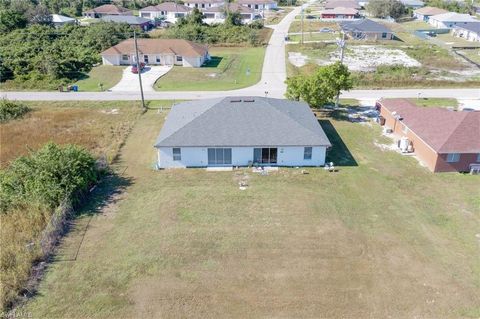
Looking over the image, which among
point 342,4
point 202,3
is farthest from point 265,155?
point 202,3

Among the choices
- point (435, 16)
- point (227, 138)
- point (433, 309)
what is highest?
point (435, 16)

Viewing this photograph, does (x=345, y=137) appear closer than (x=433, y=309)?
No

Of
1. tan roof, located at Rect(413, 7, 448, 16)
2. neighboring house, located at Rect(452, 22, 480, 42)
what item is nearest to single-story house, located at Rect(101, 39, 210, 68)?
neighboring house, located at Rect(452, 22, 480, 42)

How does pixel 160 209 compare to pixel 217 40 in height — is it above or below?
below

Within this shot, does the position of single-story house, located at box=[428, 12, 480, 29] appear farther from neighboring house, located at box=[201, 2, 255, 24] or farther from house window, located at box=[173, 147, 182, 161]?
house window, located at box=[173, 147, 182, 161]

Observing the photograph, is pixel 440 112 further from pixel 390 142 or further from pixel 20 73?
pixel 20 73

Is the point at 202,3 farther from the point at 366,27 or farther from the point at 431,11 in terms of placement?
the point at 431,11

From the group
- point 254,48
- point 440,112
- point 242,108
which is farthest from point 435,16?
point 242,108
